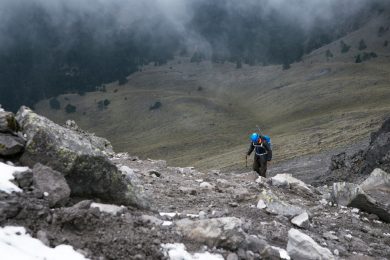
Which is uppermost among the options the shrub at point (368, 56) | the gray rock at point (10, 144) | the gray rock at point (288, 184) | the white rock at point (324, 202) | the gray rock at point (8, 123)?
the shrub at point (368, 56)

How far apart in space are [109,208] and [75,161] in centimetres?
99

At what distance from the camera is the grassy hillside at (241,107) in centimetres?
7062

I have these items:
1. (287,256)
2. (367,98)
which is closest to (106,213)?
(287,256)

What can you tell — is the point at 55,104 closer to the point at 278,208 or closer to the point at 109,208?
the point at 278,208

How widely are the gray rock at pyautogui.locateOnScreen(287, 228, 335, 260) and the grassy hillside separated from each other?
40239 mm

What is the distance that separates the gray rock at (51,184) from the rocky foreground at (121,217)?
1 cm

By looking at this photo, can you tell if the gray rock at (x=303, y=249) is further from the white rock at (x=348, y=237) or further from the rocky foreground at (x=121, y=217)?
the white rock at (x=348, y=237)

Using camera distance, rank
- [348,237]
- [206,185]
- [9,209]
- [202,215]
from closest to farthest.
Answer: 1. [9,209]
2. [202,215]
3. [348,237]
4. [206,185]

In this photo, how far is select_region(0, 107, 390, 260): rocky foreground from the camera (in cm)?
569

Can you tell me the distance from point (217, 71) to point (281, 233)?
7193 inches

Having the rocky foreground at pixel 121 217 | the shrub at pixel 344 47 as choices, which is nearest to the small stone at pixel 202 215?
the rocky foreground at pixel 121 217

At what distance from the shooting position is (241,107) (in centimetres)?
13912

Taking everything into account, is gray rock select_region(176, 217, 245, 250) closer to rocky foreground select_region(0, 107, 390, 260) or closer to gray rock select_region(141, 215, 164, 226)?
rocky foreground select_region(0, 107, 390, 260)

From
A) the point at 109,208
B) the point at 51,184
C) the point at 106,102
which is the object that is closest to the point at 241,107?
the point at 106,102
